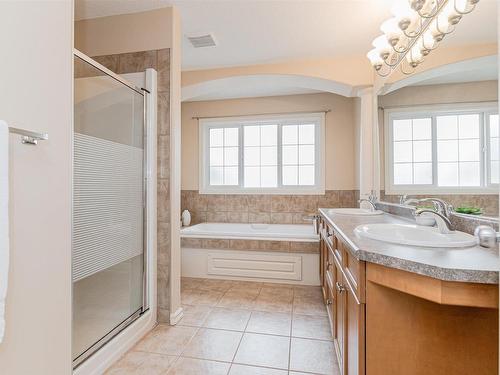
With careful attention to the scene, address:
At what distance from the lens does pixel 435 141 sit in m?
1.69

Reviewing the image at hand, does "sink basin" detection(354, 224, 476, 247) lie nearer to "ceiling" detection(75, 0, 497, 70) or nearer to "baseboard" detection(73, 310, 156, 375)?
"ceiling" detection(75, 0, 497, 70)

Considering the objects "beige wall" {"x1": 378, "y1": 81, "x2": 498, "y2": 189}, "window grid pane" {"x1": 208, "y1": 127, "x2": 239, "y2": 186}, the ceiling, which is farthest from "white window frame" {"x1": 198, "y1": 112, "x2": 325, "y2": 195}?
"beige wall" {"x1": 378, "y1": 81, "x2": 498, "y2": 189}

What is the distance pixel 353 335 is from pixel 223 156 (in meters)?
3.55

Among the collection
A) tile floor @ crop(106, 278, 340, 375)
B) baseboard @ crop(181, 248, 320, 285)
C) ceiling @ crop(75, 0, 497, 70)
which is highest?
ceiling @ crop(75, 0, 497, 70)

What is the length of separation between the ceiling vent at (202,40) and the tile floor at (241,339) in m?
2.41

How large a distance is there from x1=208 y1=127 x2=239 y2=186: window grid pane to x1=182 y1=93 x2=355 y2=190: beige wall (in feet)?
0.79

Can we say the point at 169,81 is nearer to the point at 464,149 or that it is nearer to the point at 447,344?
the point at 464,149

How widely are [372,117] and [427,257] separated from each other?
226cm

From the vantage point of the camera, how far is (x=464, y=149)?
1401 millimetres

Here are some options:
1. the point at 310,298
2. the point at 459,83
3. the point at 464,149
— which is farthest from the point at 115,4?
the point at 310,298

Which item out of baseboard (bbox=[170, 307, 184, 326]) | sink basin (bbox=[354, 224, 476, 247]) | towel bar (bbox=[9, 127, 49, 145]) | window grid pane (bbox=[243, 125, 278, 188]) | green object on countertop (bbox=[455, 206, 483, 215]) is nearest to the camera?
towel bar (bbox=[9, 127, 49, 145])

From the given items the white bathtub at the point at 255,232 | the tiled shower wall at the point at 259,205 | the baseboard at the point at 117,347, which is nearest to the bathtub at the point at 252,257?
the white bathtub at the point at 255,232

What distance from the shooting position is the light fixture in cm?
152

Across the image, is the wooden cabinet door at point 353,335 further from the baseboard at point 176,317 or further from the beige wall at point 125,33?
the beige wall at point 125,33
